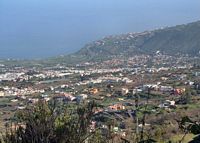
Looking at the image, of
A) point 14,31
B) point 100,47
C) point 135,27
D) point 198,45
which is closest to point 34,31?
point 14,31

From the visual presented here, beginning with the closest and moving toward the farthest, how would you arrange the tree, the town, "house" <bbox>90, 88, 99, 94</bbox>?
1. the tree
2. the town
3. "house" <bbox>90, 88, 99, 94</bbox>

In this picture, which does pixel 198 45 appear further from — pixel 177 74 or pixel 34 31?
pixel 34 31

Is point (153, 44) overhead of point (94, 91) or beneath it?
overhead

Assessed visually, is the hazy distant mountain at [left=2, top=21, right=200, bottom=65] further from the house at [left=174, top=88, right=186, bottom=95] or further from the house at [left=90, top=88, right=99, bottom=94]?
the house at [left=174, top=88, right=186, bottom=95]

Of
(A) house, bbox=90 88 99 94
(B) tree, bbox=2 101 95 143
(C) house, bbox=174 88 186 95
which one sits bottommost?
(A) house, bbox=90 88 99 94

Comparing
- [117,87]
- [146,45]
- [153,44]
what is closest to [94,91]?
[117,87]

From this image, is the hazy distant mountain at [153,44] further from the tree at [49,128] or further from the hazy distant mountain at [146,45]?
the tree at [49,128]

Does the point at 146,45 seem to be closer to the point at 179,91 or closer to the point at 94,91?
the point at 94,91

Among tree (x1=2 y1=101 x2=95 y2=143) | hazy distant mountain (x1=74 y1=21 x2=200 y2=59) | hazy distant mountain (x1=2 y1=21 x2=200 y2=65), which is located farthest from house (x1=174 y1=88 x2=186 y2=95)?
hazy distant mountain (x1=74 y1=21 x2=200 y2=59)

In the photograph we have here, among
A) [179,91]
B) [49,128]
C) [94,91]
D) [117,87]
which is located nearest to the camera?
[49,128]
